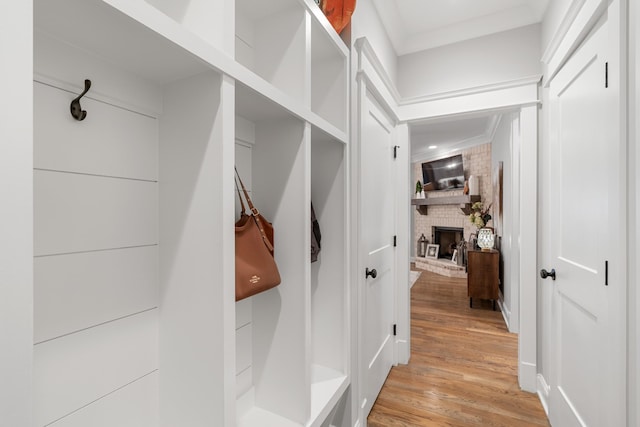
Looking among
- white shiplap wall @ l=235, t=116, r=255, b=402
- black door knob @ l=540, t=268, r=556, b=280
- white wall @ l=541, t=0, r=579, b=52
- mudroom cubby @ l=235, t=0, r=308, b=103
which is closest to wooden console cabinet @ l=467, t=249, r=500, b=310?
black door knob @ l=540, t=268, r=556, b=280

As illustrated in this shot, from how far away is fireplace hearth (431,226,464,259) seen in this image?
→ 707 cm

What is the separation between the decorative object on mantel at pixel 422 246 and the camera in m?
7.45

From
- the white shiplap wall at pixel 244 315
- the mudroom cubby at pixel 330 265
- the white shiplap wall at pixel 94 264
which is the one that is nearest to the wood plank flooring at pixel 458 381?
the mudroom cubby at pixel 330 265

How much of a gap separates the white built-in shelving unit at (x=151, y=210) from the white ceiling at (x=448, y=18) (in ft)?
4.91

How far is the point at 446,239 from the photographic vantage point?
23.9ft

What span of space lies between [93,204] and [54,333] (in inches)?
11.2

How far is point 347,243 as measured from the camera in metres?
1.52

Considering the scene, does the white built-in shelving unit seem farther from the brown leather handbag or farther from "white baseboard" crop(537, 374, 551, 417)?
"white baseboard" crop(537, 374, 551, 417)

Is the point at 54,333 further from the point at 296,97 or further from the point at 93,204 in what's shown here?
the point at 296,97

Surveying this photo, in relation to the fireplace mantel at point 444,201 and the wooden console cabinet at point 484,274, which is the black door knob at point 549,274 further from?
the fireplace mantel at point 444,201

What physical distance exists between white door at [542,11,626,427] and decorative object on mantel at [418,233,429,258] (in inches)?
222

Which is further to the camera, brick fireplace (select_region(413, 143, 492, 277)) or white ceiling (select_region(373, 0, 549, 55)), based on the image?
brick fireplace (select_region(413, 143, 492, 277))
